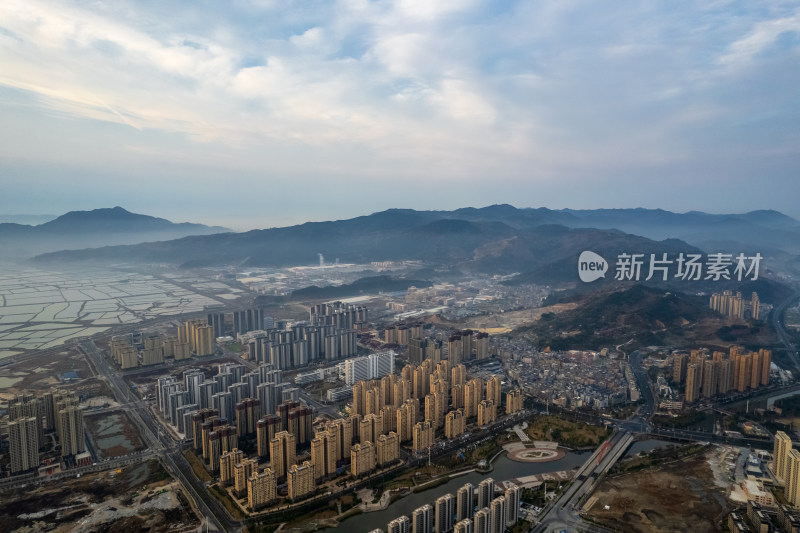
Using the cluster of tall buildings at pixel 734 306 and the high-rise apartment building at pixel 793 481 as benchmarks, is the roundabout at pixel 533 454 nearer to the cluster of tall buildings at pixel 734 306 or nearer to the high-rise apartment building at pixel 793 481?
the high-rise apartment building at pixel 793 481

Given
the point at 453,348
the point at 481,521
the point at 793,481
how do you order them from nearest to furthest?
1. the point at 481,521
2. the point at 793,481
3. the point at 453,348

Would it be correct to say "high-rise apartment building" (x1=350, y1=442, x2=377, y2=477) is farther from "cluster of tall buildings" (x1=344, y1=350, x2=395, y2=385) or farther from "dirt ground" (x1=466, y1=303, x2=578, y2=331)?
"dirt ground" (x1=466, y1=303, x2=578, y2=331)

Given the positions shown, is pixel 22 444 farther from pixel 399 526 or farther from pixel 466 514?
pixel 466 514

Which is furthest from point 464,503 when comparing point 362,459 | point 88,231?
point 88,231

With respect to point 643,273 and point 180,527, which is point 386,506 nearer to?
point 180,527

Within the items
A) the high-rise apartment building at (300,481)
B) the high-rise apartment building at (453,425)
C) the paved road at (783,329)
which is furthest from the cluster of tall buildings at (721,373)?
the high-rise apartment building at (300,481)

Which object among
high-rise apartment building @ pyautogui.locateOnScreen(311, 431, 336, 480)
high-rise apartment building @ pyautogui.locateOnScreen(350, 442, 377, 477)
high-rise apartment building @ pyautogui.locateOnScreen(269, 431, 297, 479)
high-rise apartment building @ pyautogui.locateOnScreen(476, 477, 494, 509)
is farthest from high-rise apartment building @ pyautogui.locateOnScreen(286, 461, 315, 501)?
high-rise apartment building @ pyautogui.locateOnScreen(476, 477, 494, 509)
